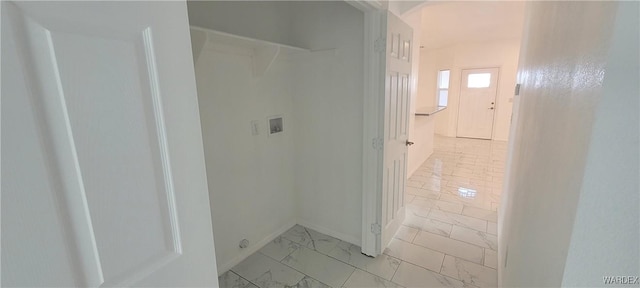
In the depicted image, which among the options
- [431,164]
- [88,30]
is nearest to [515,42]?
[431,164]

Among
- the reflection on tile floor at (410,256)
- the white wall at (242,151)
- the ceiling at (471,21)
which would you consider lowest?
the reflection on tile floor at (410,256)

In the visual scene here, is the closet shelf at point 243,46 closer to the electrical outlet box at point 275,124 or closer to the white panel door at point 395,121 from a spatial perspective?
the electrical outlet box at point 275,124

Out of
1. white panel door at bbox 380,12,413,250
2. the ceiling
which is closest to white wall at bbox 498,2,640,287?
white panel door at bbox 380,12,413,250

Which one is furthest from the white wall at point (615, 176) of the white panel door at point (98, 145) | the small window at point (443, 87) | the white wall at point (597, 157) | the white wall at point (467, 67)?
the small window at point (443, 87)

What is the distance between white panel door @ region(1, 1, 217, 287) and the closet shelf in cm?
105

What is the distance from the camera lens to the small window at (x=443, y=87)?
23.4 feet

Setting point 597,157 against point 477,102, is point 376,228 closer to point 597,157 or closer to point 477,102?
point 597,157

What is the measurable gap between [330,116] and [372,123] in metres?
0.47

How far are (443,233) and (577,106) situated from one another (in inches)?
90.9

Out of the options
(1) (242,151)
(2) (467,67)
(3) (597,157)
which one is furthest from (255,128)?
A: (2) (467,67)

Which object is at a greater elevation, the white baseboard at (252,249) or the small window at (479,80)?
the small window at (479,80)

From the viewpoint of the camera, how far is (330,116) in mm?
2361

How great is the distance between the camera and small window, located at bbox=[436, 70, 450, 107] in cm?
715

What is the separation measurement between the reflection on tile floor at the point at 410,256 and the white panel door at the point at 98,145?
1557 mm
